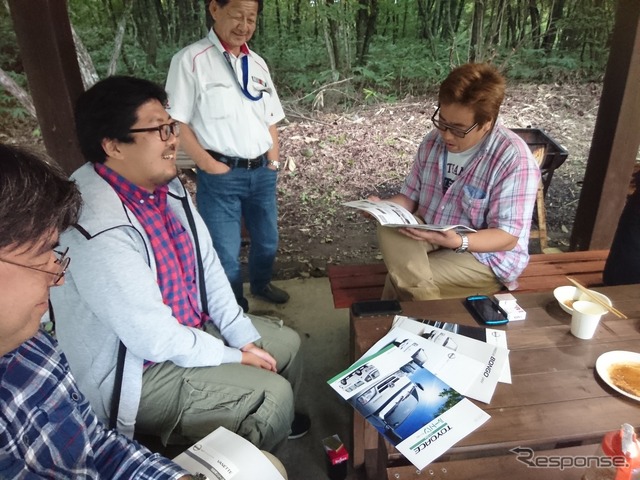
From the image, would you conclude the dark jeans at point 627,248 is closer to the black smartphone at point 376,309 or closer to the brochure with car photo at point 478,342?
the brochure with car photo at point 478,342

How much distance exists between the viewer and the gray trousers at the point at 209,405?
57.4 inches

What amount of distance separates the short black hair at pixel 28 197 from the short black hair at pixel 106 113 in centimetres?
50

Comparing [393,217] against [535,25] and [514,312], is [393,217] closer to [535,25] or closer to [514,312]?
[514,312]

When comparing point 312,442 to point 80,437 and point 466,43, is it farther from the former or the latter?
point 466,43

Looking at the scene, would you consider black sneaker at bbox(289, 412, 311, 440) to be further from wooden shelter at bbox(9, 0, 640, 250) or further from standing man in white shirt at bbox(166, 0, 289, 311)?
wooden shelter at bbox(9, 0, 640, 250)

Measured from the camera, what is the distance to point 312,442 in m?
2.00

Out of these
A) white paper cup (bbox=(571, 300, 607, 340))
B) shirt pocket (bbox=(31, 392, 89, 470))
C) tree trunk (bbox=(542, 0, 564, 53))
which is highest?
tree trunk (bbox=(542, 0, 564, 53))

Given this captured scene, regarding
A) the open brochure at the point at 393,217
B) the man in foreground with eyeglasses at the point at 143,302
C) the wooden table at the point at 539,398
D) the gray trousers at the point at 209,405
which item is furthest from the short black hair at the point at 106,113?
the wooden table at the point at 539,398

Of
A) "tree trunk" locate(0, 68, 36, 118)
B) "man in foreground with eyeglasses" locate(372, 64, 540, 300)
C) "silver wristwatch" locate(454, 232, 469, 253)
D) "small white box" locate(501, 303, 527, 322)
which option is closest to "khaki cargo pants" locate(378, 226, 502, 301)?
"man in foreground with eyeglasses" locate(372, 64, 540, 300)

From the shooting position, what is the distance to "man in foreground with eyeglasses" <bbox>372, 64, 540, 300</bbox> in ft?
6.17

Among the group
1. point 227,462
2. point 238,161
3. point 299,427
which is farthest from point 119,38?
point 227,462

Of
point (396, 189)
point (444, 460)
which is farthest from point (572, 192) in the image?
point (444, 460)

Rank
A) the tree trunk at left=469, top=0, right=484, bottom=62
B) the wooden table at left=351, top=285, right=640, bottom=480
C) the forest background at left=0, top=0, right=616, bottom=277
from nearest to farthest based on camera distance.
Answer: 1. the wooden table at left=351, top=285, right=640, bottom=480
2. the forest background at left=0, top=0, right=616, bottom=277
3. the tree trunk at left=469, top=0, right=484, bottom=62

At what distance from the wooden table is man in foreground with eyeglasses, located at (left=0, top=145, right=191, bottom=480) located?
0.71 metres
